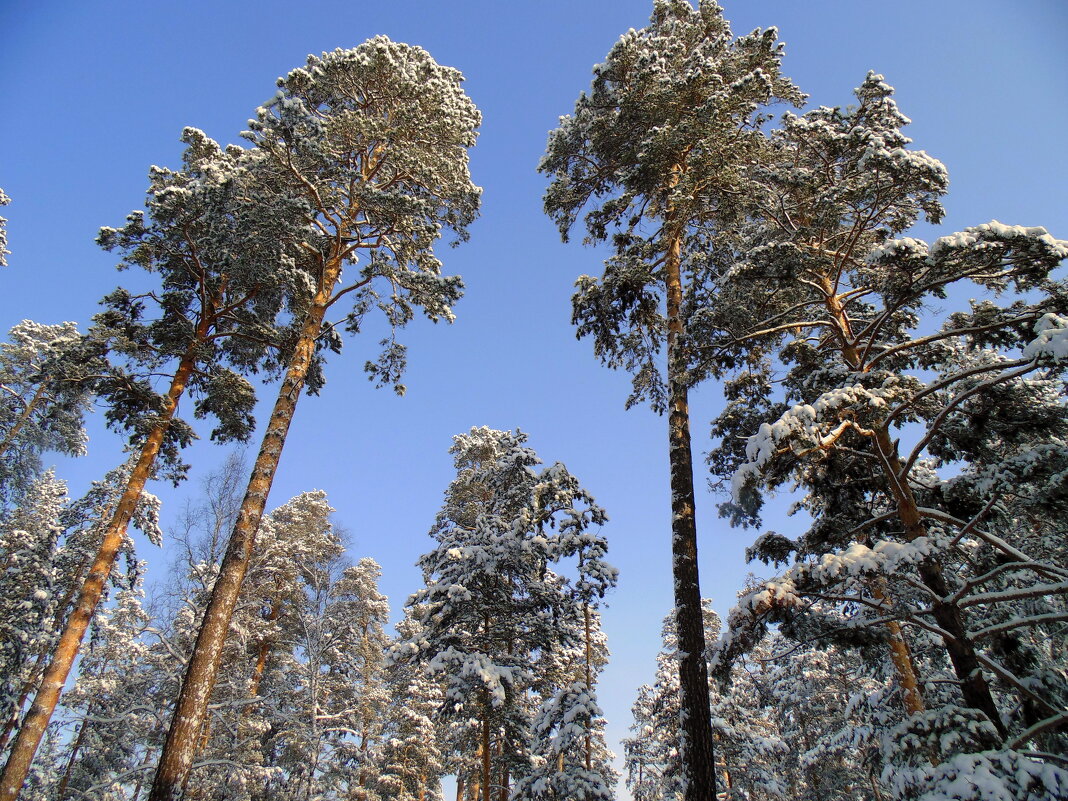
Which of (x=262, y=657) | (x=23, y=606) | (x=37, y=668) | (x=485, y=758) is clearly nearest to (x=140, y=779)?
(x=262, y=657)

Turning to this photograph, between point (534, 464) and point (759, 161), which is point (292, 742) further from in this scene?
point (759, 161)

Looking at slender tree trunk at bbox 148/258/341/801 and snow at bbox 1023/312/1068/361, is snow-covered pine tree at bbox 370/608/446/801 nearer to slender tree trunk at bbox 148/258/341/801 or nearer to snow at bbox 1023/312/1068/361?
slender tree trunk at bbox 148/258/341/801

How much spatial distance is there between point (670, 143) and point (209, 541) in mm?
16581

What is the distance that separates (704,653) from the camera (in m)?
8.05

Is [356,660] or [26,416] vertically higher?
[26,416]

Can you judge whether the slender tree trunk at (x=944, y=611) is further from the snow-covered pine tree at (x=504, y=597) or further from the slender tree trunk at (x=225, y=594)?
the slender tree trunk at (x=225, y=594)

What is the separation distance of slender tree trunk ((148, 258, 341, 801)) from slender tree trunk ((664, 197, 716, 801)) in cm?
722

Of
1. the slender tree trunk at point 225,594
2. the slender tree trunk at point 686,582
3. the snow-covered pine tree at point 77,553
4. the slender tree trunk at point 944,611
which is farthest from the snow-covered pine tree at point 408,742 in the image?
A: the slender tree trunk at point 944,611

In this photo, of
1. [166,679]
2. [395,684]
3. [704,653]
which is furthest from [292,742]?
[704,653]

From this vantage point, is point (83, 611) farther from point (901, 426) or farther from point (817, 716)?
point (817, 716)

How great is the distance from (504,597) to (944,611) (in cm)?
1058

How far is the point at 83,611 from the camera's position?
12109 mm

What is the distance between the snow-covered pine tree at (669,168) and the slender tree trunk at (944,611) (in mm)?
3099

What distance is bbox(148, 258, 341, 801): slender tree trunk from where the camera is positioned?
7.61 metres
